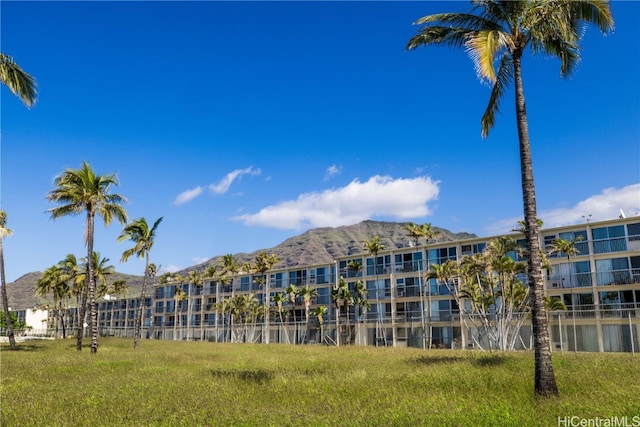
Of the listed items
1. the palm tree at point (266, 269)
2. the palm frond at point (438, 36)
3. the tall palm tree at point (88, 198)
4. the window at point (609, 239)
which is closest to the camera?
the palm frond at point (438, 36)

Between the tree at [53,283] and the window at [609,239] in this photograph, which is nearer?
the window at [609,239]

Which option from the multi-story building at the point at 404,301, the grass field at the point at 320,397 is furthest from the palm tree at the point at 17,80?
the multi-story building at the point at 404,301

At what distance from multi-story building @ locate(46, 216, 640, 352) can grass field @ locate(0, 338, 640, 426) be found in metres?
26.0

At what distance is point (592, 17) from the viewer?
15320 mm

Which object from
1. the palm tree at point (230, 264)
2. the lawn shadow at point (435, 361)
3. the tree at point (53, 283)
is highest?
the palm tree at point (230, 264)

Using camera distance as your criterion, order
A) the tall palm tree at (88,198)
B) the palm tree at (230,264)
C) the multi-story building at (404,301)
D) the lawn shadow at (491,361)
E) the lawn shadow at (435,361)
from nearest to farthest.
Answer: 1. the lawn shadow at (491,361)
2. the lawn shadow at (435,361)
3. the tall palm tree at (88,198)
4. the multi-story building at (404,301)
5. the palm tree at (230,264)

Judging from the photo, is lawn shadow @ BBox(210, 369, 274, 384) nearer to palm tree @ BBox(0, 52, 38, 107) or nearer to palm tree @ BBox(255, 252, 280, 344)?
palm tree @ BBox(0, 52, 38, 107)

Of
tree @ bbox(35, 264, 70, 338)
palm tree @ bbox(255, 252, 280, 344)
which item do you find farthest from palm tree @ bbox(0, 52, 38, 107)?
tree @ bbox(35, 264, 70, 338)

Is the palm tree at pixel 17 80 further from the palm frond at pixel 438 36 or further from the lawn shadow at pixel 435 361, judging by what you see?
the lawn shadow at pixel 435 361

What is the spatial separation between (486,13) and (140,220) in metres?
38.7

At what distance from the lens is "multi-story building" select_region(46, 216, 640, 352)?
43781mm

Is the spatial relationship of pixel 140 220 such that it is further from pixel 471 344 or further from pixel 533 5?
pixel 533 5

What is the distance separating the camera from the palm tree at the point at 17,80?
17.7m

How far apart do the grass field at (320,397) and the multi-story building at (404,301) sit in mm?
Result: 25971
